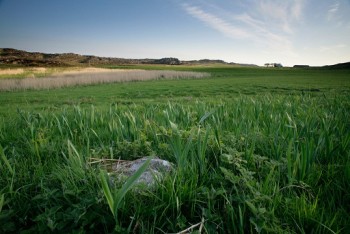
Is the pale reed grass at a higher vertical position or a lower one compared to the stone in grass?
lower

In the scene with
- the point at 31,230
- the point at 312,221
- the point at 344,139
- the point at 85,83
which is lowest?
the point at 85,83

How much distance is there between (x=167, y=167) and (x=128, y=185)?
0.66 metres

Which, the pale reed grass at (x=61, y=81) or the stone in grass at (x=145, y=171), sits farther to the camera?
the pale reed grass at (x=61, y=81)

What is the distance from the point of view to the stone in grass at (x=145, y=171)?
1430mm

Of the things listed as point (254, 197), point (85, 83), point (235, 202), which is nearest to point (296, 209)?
point (254, 197)

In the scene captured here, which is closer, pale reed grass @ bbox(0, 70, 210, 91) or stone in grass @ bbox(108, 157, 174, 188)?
stone in grass @ bbox(108, 157, 174, 188)

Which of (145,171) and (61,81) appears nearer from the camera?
(145,171)

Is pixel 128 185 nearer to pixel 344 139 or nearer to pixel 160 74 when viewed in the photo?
pixel 344 139

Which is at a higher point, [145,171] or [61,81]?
[145,171]

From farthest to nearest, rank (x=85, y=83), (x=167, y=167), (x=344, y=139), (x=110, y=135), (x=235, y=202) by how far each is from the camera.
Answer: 1. (x=85, y=83)
2. (x=110, y=135)
3. (x=344, y=139)
4. (x=167, y=167)
5. (x=235, y=202)

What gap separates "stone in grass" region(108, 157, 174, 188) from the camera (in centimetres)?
143

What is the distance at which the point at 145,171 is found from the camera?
1.65 metres

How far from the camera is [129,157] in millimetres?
2051

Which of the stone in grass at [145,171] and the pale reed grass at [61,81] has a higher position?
the stone in grass at [145,171]
